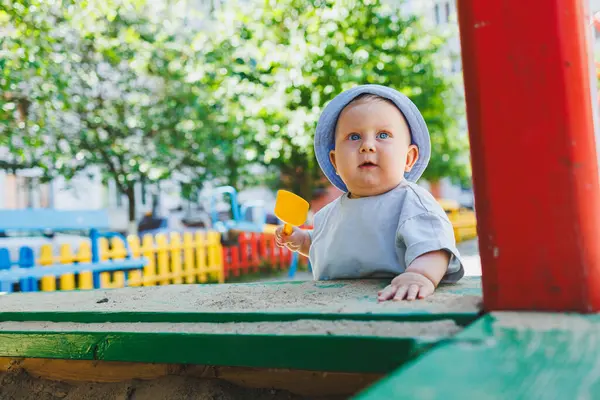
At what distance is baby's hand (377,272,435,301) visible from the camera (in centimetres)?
115

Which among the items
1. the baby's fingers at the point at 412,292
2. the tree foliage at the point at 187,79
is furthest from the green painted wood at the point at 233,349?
the tree foliage at the point at 187,79

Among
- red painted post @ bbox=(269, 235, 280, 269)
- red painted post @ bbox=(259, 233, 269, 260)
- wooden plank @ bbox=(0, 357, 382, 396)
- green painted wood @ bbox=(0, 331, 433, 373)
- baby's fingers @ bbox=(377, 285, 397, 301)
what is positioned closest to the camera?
green painted wood @ bbox=(0, 331, 433, 373)

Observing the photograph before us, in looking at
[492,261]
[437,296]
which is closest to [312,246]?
[437,296]

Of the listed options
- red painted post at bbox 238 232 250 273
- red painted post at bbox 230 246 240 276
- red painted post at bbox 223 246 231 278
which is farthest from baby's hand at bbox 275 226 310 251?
red painted post at bbox 238 232 250 273

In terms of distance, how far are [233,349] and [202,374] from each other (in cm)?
19

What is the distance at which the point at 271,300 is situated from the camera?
1.24 meters

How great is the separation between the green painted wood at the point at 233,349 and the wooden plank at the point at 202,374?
0.18ft

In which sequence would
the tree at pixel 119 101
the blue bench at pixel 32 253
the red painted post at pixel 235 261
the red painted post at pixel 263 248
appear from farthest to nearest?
the red painted post at pixel 263 248 → the red painted post at pixel 235 261 → the tree at pixel 119 101 → the blue bench at pixel 32 253

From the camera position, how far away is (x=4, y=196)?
47.5 ft

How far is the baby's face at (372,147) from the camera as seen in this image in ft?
5.55

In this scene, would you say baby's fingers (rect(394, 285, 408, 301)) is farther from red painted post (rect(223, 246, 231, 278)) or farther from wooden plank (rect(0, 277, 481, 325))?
red painted post (rect(223, 246, 231, 278))

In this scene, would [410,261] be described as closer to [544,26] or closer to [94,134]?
[544,26]

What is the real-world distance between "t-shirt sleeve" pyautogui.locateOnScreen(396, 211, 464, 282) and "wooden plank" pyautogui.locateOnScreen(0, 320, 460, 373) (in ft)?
1.68

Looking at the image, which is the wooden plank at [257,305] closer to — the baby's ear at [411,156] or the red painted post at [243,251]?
the baby's ear at [411,156]
